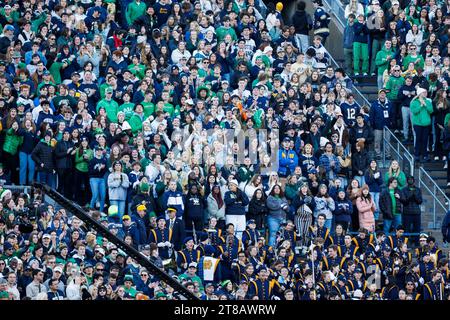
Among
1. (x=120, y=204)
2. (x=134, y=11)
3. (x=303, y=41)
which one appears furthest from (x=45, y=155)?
(x=303, y=41)

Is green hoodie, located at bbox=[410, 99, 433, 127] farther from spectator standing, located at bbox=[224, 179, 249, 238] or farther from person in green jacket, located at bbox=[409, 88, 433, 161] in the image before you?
spectator standing, located at bbox=[224, 179, 249, 238]

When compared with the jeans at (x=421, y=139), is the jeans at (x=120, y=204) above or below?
below

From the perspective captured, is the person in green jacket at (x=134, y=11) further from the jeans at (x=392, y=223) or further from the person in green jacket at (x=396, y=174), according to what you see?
the jeans at (x=392, y=223)

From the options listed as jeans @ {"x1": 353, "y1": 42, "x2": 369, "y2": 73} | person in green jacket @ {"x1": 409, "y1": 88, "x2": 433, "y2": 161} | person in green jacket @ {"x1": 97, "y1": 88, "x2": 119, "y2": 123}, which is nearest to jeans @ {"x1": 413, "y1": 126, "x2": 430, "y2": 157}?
person in green jacket @ {"x1": 409, "y1": 88, "x2": 433, "y2": 161}

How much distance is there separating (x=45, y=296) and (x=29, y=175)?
15.9ft

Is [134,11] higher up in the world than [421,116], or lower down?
higher up

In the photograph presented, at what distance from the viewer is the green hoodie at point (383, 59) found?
28625 mm

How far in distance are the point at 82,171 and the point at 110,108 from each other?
1.69 m

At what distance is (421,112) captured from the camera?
27.0 metres

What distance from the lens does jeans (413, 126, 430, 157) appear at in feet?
88.8

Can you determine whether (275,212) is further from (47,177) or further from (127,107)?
(47,177)

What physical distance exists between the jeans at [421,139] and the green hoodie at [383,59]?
2.17 m

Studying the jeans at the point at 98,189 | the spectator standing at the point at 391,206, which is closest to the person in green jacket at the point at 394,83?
the spectator standing at the point at 391,206
